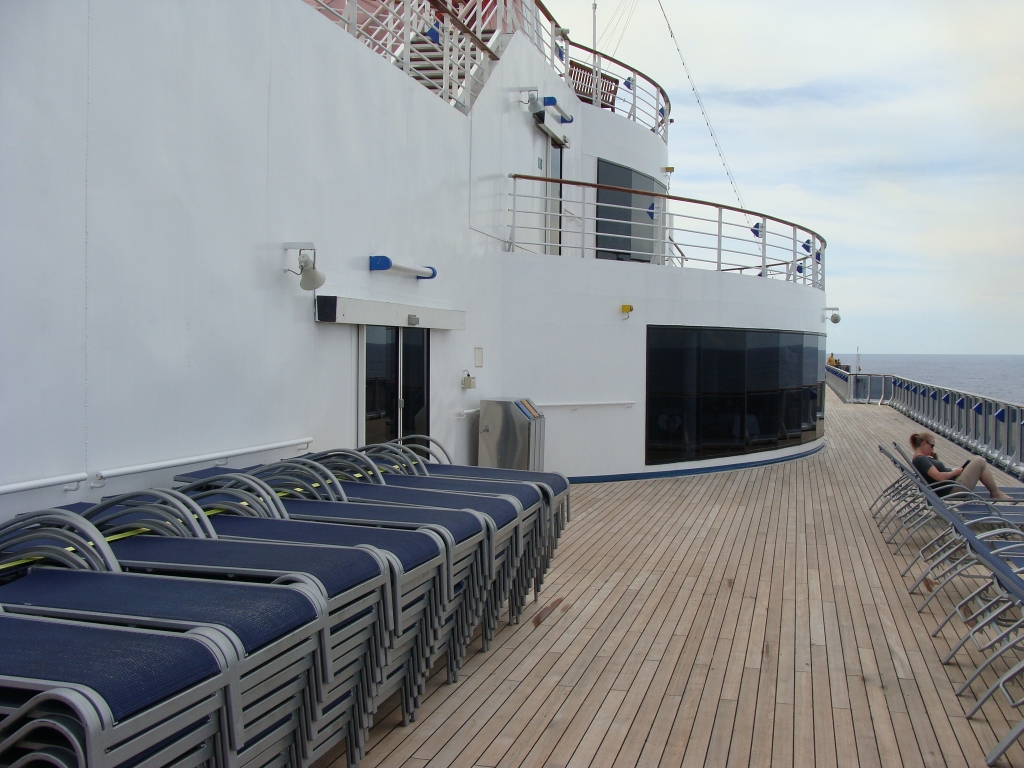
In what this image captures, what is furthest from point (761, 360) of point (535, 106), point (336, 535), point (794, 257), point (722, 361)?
point (336, 535)

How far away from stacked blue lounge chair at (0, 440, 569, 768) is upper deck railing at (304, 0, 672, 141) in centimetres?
372

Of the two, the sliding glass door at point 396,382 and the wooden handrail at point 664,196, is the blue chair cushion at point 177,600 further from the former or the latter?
the wooden handrail at point 664,196

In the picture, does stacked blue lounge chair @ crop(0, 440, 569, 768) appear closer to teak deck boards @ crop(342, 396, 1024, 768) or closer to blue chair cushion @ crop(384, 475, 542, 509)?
blue chair cushion @ crop(384, 475, 542, 509)

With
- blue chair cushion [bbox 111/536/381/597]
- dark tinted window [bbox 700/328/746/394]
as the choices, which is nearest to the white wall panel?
blue chair cushion [bbox 111/536/381/597]

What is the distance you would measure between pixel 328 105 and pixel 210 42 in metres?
1.21

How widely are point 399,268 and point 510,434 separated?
2231 mm

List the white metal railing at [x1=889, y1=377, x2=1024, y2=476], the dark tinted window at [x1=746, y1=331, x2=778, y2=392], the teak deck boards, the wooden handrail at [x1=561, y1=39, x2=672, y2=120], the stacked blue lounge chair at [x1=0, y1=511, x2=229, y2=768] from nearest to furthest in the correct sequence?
the stacked blue lounge chair at [x1=0, y1=511, x2=229, y2=768]
the teak deck boards
the dark tinted window at [x1=746, y1=331, x2=778, y2=392]
the white metal railing at [x1=889, y1=377, x2=1024, y2=476]
the wooden handrail at [x1=561, y1=39, x2=672, y2=120]

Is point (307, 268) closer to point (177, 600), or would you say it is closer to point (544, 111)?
point (177, 600)

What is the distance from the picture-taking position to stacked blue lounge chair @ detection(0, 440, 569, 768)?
173 centimetres

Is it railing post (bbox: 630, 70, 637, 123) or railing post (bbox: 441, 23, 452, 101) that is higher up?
railing post (bbox: 630, 70, 637, 123)

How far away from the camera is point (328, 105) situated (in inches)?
221

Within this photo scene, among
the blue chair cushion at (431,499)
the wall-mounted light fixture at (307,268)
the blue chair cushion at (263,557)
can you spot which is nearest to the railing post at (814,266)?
the wall-mounted light fixture at (307,268)

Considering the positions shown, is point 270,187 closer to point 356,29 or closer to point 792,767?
point 356,29

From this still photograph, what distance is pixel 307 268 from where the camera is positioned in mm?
5027
